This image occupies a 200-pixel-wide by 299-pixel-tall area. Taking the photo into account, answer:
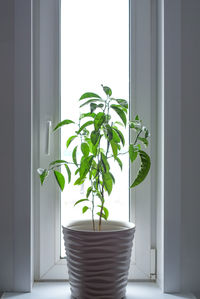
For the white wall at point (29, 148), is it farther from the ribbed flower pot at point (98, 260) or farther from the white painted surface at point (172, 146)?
the ribbed flower pot at point (98, 260)

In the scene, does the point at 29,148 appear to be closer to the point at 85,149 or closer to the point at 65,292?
the point at 85,149

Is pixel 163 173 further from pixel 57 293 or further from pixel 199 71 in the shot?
pixel 57 293

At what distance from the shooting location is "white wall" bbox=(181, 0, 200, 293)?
1.42 m

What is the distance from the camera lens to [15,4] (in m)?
1.41

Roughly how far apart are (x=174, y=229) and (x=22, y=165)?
619mm

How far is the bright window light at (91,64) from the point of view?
5.25 ft

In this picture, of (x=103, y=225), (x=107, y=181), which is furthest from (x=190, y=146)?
(x=103, y=225)

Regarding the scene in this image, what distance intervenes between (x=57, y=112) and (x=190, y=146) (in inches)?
22.3

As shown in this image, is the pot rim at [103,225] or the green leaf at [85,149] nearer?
the green leaf at [85,149]

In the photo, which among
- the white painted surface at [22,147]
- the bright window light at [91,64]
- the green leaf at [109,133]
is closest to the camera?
the green leaf at [109,133]

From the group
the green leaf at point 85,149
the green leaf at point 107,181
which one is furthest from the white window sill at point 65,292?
the green leaf at point 85,149

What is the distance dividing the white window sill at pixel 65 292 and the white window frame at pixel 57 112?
0.05 m

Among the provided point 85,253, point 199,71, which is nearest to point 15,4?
point 199,71

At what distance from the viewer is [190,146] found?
4.67ft
